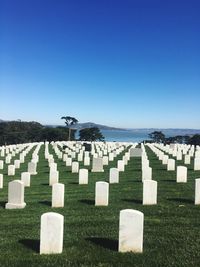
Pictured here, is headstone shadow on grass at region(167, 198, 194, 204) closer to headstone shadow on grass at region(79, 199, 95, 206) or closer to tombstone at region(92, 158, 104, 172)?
headstone shadow on grass at region(79, 199, 95, 206)

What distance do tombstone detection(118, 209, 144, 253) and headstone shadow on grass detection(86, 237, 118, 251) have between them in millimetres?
313

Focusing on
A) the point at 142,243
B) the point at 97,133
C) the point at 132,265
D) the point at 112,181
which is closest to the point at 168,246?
the point at 142,243

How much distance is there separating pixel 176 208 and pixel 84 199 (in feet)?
11.4

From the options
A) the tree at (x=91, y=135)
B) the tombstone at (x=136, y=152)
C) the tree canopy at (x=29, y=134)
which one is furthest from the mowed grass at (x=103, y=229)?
the tree at (x=91, y=135)

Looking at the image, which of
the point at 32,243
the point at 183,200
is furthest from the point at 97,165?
the point at 32,243

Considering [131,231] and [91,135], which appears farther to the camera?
[91,135]

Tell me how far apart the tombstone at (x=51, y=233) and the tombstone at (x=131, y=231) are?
46.2 inches

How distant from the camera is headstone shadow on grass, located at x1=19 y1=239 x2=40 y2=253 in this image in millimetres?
8336

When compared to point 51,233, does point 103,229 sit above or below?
below

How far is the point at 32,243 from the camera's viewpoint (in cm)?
868

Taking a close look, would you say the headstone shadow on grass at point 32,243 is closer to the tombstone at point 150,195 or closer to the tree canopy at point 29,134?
the tombstone at point 150,195

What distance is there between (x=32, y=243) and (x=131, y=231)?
219cm

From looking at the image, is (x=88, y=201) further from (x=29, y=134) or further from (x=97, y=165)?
(x=29, y=134)

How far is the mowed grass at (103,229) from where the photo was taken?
7.54 metres
